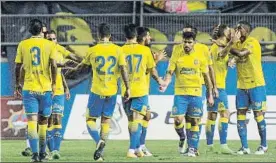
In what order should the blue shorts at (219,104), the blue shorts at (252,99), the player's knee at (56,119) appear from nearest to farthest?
the player's knee at (56,119)
the blue shorts at (252,99)
the blue shorts at (219,104)

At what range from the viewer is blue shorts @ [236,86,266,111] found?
746 inches

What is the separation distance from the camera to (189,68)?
17984 mm

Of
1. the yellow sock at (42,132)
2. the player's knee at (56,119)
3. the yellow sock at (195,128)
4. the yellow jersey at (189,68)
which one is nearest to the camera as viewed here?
the yellow sock at (42,132)

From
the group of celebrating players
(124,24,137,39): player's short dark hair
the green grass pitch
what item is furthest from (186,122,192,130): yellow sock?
(124,24,137,39): player's short dark hair

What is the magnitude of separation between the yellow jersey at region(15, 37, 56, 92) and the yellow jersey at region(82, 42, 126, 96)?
805 millimetres

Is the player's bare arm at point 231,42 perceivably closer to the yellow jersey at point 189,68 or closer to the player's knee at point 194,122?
the yellow jersey at point 189,68

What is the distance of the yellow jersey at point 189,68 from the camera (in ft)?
58.9

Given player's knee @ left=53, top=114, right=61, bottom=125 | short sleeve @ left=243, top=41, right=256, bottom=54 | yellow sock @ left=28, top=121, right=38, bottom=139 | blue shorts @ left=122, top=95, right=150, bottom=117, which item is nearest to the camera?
yellow sock @ left=28, top=121, right=38, bottom=139

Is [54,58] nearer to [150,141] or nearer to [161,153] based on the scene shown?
[161,153]

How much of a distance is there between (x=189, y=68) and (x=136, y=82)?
3.45ft

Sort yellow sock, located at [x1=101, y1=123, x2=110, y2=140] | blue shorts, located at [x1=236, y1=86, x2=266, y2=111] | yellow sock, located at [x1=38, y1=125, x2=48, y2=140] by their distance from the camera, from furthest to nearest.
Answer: blue shorts, located at [x1=236, y1=86, x2=266, y2=111], yellow sock, located at [x1=101, y1=123, x2=110, y2=140], yellow sock, located at [x1=38, y1=125, x2=48, y2=140]

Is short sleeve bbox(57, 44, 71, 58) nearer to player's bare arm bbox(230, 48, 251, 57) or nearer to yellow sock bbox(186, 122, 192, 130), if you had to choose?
yellow sock bbox(186, 122, 192, 130)

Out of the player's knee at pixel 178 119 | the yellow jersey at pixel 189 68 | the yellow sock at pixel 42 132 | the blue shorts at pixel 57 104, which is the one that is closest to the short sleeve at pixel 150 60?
the yellow jersey at pixel 189 68

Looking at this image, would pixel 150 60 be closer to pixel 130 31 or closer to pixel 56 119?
pixel 130 31
